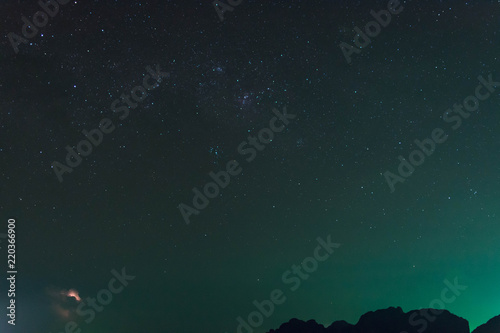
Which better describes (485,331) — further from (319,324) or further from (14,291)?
(14,291)

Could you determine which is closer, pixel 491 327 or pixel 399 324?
pixel 491 327

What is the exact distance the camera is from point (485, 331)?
56.5 meters

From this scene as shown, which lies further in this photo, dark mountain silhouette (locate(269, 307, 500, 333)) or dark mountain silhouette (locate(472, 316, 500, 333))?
dark mountain silhouette (locate(269, 307, 500, 333))

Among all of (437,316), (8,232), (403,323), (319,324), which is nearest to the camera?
(8,232)

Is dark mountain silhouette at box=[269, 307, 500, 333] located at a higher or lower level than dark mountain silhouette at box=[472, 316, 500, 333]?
higher

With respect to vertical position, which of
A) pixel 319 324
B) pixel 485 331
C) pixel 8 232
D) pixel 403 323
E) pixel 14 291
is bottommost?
pixel 485 331

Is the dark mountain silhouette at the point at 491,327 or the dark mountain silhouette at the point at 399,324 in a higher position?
the dark mountain silhouette at the point at 399,324

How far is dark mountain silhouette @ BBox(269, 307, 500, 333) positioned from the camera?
62.9 m

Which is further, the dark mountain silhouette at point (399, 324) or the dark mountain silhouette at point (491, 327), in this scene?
the dark mountain silhouette at point (399, 324)

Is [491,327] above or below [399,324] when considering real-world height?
below

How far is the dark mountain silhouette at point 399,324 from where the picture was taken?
6294 centimetres

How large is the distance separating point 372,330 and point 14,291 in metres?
70.2

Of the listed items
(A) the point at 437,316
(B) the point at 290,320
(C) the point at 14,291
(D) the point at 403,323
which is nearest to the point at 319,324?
(B) the point at 290,320

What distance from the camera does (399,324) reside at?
69062 millimetres
